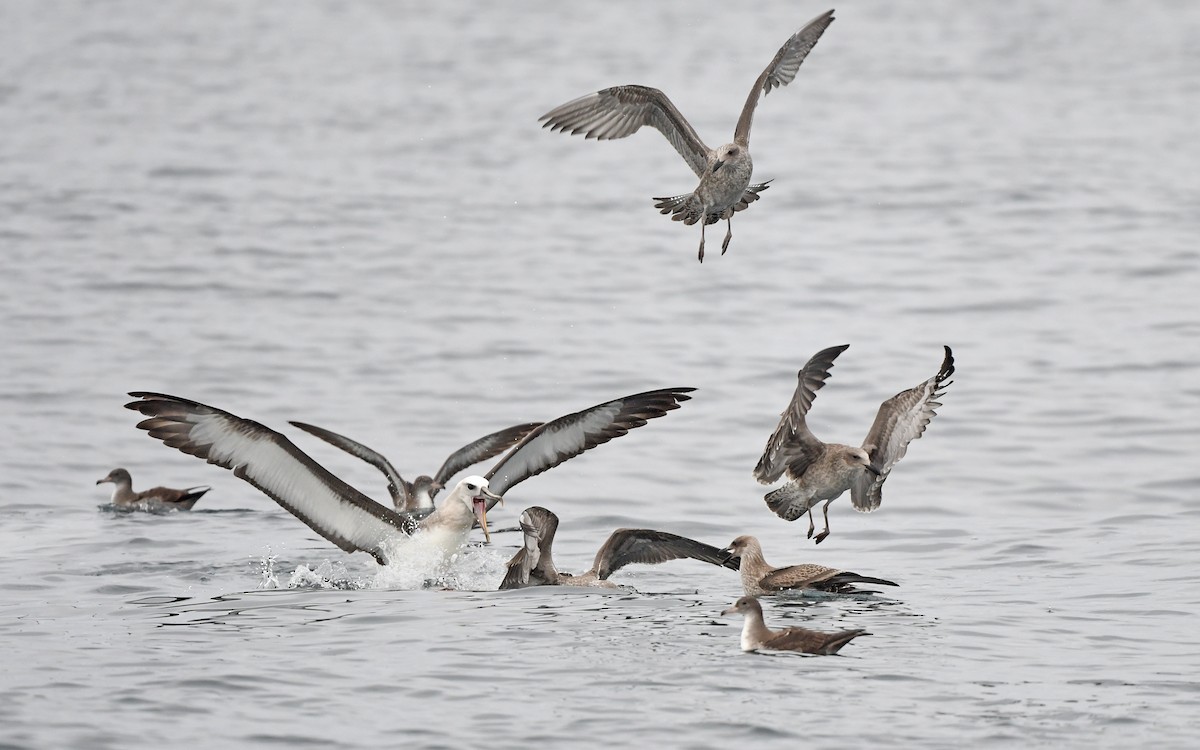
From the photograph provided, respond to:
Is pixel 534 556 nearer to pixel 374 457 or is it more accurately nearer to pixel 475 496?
pixel 475 496

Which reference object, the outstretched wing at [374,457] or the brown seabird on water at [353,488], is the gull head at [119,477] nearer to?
the outstretched wing at [374,457]

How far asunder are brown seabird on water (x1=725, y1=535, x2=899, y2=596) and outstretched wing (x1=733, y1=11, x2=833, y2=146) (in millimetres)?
3373

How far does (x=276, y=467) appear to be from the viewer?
42.1 ft

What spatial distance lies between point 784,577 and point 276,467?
3770mm

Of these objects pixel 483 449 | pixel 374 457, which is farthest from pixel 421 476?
pixel 483 449

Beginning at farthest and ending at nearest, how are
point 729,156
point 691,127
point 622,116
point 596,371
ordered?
1. point 596,371
2. point 622,116
3. point 691,127
4. point 729,156

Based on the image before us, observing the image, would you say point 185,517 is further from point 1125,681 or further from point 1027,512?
point 1125,681

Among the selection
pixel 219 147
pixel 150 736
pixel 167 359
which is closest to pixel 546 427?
pixel 150 736

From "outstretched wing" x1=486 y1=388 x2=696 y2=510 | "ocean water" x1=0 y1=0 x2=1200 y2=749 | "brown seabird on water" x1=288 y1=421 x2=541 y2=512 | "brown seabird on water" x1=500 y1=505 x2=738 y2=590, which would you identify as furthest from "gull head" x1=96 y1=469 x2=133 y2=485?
"brown seabird on water" x1=500 y1=505 x2=738 y2=590

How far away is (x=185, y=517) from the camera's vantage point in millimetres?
16391

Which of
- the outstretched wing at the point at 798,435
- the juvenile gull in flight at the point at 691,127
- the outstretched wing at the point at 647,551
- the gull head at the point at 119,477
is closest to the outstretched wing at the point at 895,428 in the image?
the outstretched wing at the point at 798,435

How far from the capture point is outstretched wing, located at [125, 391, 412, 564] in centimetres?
1226

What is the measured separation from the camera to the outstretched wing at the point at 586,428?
12969 millimetres

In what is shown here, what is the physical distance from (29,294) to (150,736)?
66.5ft
